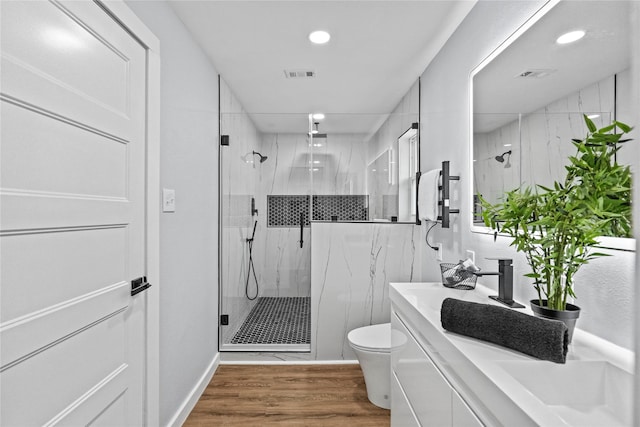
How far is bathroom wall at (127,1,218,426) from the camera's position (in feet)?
5.85

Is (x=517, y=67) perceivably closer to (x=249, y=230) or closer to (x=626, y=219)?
(x=626, y=219)

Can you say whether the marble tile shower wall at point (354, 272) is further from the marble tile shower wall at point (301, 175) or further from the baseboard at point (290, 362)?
the marble tile shower wall at point (301, 175)

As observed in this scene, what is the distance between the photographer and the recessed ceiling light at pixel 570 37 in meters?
1.10

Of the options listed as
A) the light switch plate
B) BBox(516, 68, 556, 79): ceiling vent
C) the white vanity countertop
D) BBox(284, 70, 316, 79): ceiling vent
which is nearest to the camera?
the white vanity countertop

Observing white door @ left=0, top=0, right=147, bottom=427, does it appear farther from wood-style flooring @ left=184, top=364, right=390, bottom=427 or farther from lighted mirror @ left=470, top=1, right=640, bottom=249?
lighted mirror @ left=470, top=1, right=640, bottom=249

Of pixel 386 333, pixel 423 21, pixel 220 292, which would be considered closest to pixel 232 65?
pixel 423 21

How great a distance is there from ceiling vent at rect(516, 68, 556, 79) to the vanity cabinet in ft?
3.72

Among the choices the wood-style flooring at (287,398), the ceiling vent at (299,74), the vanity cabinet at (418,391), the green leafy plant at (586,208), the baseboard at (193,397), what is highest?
the ceiling vent at (299,74)

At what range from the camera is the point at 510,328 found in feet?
3.08

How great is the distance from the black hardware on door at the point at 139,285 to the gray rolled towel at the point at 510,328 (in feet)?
4.11

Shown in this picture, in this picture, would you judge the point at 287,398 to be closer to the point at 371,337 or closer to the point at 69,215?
the point at 371,337

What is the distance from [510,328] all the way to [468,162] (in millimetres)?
1199

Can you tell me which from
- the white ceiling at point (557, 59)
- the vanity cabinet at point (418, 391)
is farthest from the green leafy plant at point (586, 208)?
the vanity cabinet at point (418, 391)

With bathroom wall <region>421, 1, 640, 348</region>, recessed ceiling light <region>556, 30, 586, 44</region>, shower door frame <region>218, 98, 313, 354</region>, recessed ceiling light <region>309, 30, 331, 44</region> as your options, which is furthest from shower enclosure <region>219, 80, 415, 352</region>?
recessed ceiling light <region>556, 30, 586, 44</region>
